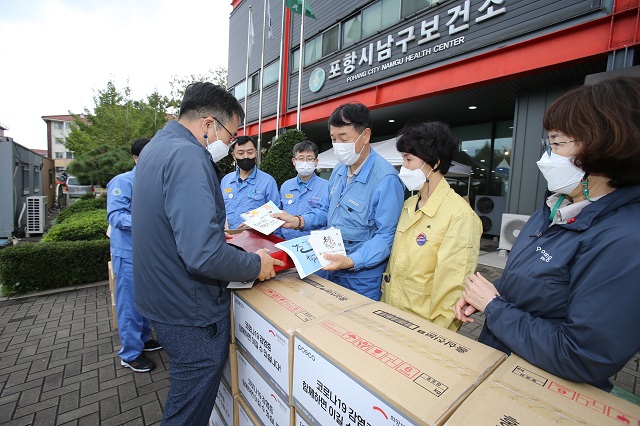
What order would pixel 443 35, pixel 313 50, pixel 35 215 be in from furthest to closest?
1. pixel 313 50
2. pixel 35 215
3. pixel 443 35

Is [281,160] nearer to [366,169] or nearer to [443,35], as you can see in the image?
[443,35]

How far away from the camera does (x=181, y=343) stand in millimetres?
1401

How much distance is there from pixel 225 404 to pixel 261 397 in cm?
63

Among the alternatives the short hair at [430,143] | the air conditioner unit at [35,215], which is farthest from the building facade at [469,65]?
the air conditioner unit at [35,215]

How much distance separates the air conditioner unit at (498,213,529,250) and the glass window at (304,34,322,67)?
8122mm

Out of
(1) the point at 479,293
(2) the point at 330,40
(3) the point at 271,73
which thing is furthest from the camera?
(3) the point at 271,73

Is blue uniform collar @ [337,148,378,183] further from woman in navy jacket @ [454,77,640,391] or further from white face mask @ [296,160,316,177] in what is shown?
white face mask @ [296,160,316,177]

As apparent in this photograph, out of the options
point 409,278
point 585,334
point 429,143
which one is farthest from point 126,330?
point 585,334

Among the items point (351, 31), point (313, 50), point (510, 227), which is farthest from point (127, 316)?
point (313, 50)

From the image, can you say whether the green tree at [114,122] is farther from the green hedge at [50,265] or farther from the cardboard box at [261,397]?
the cardboard box at [261,397]

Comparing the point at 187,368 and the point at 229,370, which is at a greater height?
the point at 187,368

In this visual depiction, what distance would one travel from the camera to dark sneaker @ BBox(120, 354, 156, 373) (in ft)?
9.19

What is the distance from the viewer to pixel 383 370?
0.88 m

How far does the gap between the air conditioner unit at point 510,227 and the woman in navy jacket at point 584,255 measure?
5.74 metres
